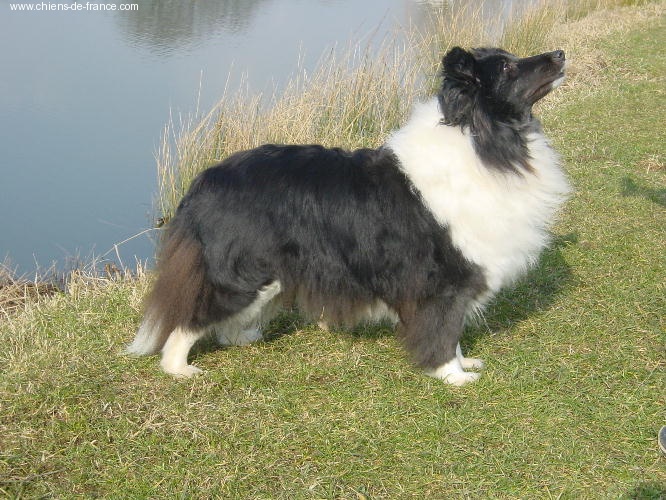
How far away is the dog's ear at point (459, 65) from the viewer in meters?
3.36

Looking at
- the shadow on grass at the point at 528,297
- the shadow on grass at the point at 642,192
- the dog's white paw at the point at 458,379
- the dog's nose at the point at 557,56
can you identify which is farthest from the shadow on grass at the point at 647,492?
the shadow on grass at the point at 642,192

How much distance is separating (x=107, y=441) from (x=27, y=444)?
34cm

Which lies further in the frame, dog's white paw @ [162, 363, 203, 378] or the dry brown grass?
the dry brown grass

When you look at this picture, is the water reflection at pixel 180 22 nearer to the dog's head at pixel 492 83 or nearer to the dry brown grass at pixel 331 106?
the dry brown grass at pixel 331 106

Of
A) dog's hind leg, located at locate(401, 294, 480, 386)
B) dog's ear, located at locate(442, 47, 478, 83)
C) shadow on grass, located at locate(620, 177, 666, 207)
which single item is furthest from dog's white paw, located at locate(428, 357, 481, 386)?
shadow on grass, located at locate(620, 177, 666, 207)

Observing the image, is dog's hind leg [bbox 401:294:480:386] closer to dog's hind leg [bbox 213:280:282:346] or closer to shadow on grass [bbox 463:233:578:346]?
shadow on grass [bbox 463:233:578:346]

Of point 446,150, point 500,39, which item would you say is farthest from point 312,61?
point 446,150

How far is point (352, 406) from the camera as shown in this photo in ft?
11.8

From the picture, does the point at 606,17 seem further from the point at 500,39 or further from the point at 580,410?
the point at 580,410

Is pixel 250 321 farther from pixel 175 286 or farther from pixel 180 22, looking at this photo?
pixel 180 22

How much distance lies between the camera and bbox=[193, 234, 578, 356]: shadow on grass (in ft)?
14.2

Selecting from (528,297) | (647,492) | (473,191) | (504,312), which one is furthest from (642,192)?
(647,492)

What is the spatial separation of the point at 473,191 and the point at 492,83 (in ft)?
1.77

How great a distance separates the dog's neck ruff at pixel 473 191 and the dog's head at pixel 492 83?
14cm
